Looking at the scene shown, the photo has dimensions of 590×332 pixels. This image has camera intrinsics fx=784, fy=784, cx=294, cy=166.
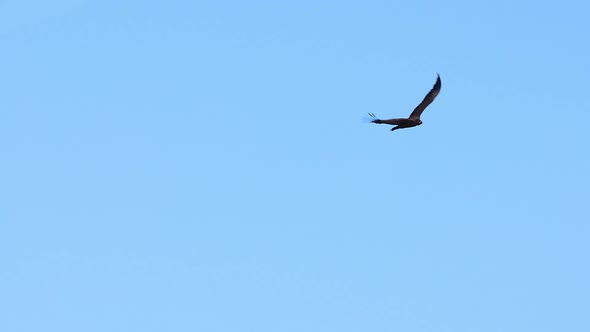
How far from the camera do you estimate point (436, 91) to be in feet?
200

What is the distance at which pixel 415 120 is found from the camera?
6084 cm

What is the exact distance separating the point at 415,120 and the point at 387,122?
10.6ft

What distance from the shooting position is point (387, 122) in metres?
58.7

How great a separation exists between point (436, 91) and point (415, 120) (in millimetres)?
2811

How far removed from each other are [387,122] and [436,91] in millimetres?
5320
